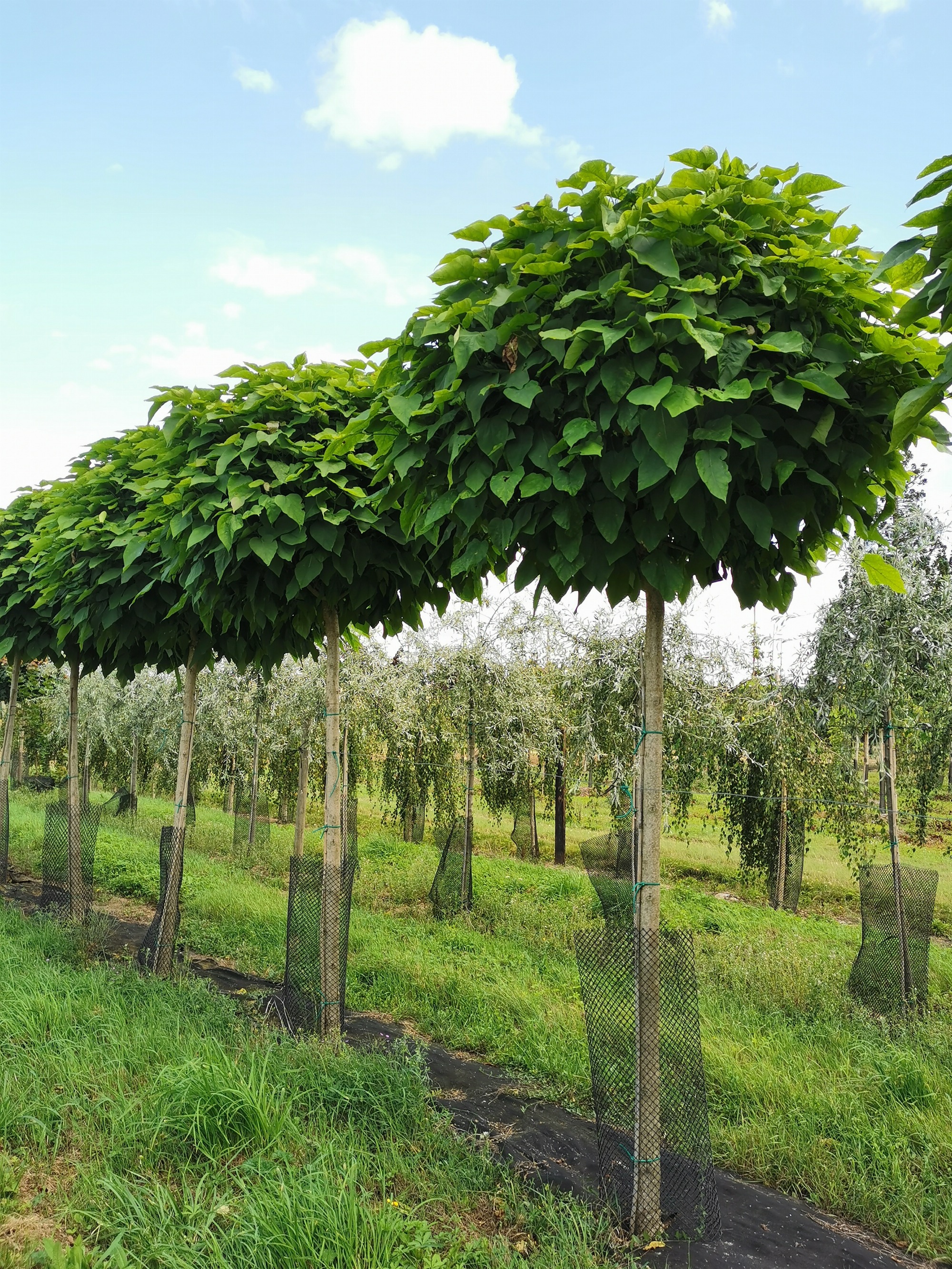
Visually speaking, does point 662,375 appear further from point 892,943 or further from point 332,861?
point 892,943

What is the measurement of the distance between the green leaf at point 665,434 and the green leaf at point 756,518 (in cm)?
33

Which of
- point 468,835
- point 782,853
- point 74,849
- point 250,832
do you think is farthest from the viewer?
point 250,832

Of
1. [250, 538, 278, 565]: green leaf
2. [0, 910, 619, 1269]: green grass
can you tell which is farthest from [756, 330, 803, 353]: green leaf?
[0, 910, 619, 1269]: green grass

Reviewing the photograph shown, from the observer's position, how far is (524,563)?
3166 mm

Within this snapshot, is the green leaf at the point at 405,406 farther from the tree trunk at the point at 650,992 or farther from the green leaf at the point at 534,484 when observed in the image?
the tree trunk at the point at 650,992

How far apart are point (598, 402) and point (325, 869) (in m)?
3.41

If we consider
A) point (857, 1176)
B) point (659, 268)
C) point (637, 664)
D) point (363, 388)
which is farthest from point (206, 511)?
point (637, 664)

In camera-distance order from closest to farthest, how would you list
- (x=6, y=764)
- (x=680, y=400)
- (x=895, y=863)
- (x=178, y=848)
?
1. (x=680, y=400)
2. (x=178, y=848)
3. (x=895, y=863)
4. (x=6, y=764)

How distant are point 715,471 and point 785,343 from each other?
0.49 m

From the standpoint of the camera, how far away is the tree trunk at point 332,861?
503 centimetres

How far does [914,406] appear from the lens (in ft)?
6.43

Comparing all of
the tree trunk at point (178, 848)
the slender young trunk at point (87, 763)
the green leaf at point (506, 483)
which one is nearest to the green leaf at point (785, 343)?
the green leaf at point (506, 483)

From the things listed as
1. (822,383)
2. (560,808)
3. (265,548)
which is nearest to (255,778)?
(560,808)

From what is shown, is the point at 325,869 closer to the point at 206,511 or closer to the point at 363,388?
the point at 206,511
